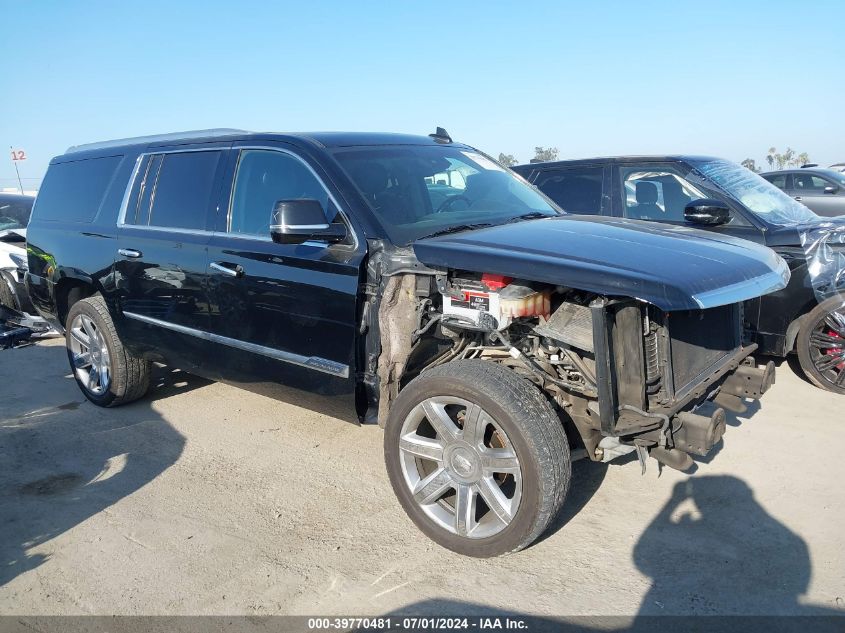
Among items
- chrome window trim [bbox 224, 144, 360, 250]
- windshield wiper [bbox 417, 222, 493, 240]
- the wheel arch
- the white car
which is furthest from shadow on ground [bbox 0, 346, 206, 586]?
windshield wiper [bbox 417, 222, 493, 240]

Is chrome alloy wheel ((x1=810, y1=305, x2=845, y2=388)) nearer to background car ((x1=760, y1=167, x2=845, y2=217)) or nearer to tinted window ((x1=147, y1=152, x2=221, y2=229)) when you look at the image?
tinted window ((x1=147, y1=152, x2=221, y2=229))

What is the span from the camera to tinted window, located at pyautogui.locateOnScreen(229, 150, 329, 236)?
3.88 m

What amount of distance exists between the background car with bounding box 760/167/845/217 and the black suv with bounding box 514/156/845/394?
4.42m

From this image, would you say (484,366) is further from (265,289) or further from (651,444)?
(265,289)

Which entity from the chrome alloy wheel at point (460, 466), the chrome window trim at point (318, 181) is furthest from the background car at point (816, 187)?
the chrome alloy wheel at point (460, 466)

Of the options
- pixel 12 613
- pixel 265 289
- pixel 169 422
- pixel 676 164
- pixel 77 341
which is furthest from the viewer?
pixel 676 164

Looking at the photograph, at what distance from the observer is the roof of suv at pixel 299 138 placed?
4020 mm

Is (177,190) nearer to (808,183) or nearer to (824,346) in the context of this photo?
(824,346)

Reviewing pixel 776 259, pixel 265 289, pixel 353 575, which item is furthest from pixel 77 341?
pixel 776 259

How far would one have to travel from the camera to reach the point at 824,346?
513 centimetres

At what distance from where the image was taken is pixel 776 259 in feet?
11.2

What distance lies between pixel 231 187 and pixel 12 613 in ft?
8.35

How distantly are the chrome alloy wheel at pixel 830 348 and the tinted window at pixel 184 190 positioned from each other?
458 cm

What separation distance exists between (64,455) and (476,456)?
2.99 m
